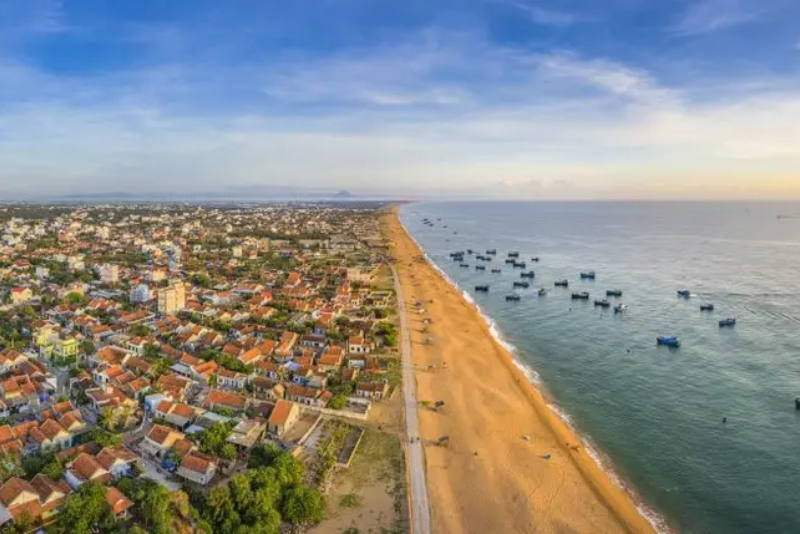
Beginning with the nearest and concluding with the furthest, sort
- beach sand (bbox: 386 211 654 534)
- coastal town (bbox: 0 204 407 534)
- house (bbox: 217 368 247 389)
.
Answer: coastal town (bbox: 0 204 407 534)
beach sand (bbox: 386 211 654 534)
house (bbox: 217 368 247 389)

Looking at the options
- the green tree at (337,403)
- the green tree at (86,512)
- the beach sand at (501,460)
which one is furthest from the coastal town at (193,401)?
the beach sand at (501,460)

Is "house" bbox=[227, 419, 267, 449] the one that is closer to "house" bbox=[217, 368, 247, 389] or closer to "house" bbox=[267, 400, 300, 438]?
"house" bbox=[267, 400, 300, 438]

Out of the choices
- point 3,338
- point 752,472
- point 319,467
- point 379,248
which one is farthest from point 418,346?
point 379,248

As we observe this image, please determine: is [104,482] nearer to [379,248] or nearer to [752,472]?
[752,472]

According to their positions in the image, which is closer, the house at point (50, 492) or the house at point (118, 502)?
the house at point (118, 502)

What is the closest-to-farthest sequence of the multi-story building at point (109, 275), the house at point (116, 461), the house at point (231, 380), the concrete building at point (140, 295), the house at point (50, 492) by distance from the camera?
the house at point (50, 492) < the house at point (116, 461) < the house at point (231, 380) < the concrete building at point (140, 295) < the multi-story building at point (109, 275)

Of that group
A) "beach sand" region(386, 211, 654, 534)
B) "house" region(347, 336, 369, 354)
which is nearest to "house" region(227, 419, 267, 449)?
"beach sand" region(386, 211, 654, 534)

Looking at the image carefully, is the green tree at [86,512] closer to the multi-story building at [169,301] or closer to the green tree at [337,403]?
the green tree at [337,403]

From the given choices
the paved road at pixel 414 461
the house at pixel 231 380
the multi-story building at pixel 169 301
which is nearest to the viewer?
the paved road at pixel 414 461
